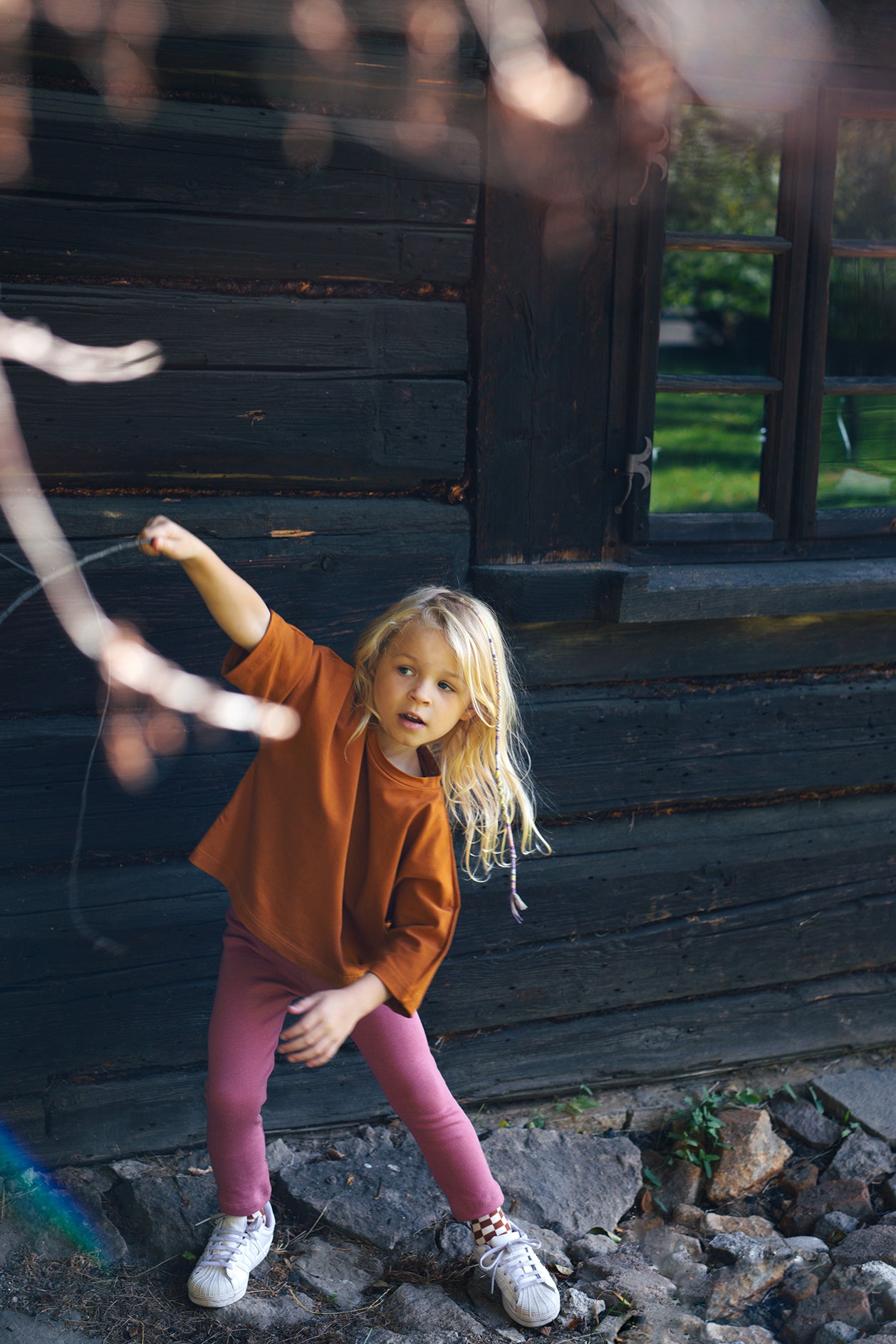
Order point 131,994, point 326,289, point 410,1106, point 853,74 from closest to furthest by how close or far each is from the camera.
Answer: point 410,1106 < point 326,289 < point 131,994 < point 853,74

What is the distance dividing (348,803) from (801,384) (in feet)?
5.06

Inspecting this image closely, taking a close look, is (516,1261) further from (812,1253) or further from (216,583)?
(216,583)

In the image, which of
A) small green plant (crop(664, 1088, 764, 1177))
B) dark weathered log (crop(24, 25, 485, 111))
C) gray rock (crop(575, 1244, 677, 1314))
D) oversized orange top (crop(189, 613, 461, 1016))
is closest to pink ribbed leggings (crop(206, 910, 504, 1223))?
oversized orange top (crop(189, 613, 461, 1016))

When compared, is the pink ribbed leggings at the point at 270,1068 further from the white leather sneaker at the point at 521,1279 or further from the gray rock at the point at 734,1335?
the gray rock at the point at 734,1335

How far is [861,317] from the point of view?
2.89m

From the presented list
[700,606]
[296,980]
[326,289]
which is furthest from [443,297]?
[296,980]

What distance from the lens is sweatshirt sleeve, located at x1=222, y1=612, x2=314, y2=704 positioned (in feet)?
6.03

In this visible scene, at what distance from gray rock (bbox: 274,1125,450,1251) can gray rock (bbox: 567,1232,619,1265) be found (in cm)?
27

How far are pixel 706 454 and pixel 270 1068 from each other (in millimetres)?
5617

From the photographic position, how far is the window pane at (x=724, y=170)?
3084 mm

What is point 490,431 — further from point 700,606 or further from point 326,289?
point 700,606

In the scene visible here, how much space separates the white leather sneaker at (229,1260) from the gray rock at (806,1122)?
134 cm

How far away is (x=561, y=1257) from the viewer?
2318 millimetres

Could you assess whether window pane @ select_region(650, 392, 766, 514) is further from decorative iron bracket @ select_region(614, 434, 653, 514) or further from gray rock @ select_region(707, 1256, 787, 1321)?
gray rock @ select_region(707, 1256, 787, 1321)
